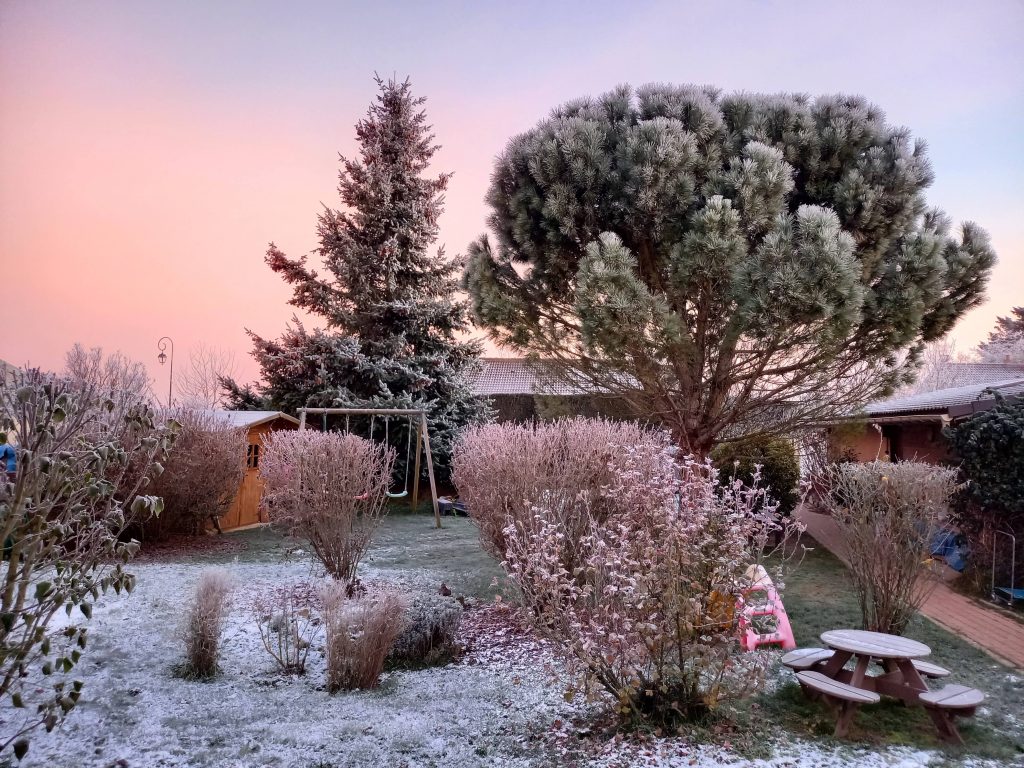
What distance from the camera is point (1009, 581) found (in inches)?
285

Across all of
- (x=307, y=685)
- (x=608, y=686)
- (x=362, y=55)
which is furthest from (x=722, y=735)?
(x=362, y=55)

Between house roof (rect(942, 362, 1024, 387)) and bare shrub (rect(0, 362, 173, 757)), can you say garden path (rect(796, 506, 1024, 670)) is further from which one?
house roof (rect(942, 362, 1024, 387))

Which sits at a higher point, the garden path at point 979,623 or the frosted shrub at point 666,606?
the frosted shrub at point 666,606

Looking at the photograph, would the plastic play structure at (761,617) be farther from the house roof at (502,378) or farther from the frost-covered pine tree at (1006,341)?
the frost-covered pine tree at (1006,341)

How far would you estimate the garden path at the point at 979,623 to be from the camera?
5.57 meters

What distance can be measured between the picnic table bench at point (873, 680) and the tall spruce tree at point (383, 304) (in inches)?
446

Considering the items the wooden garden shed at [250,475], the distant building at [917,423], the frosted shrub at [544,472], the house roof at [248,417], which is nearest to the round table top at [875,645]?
the frosted shrub at [544,472]

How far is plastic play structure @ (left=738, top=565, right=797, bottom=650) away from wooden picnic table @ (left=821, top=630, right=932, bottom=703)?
1.38ft

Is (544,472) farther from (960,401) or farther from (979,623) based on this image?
(960,401)

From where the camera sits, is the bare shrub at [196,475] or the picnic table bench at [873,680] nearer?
the picnic table bench at [873,680]

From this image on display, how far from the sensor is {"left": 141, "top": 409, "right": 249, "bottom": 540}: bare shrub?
33.1 feet

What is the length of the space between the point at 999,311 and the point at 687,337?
28.4m

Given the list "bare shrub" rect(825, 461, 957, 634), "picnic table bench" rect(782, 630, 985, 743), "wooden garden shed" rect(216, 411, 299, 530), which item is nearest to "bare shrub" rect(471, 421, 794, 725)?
"picnic table bench" rect(782, 630, 985, 743)

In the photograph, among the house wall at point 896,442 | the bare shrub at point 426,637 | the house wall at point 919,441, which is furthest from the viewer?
the house wall at point 919,441
